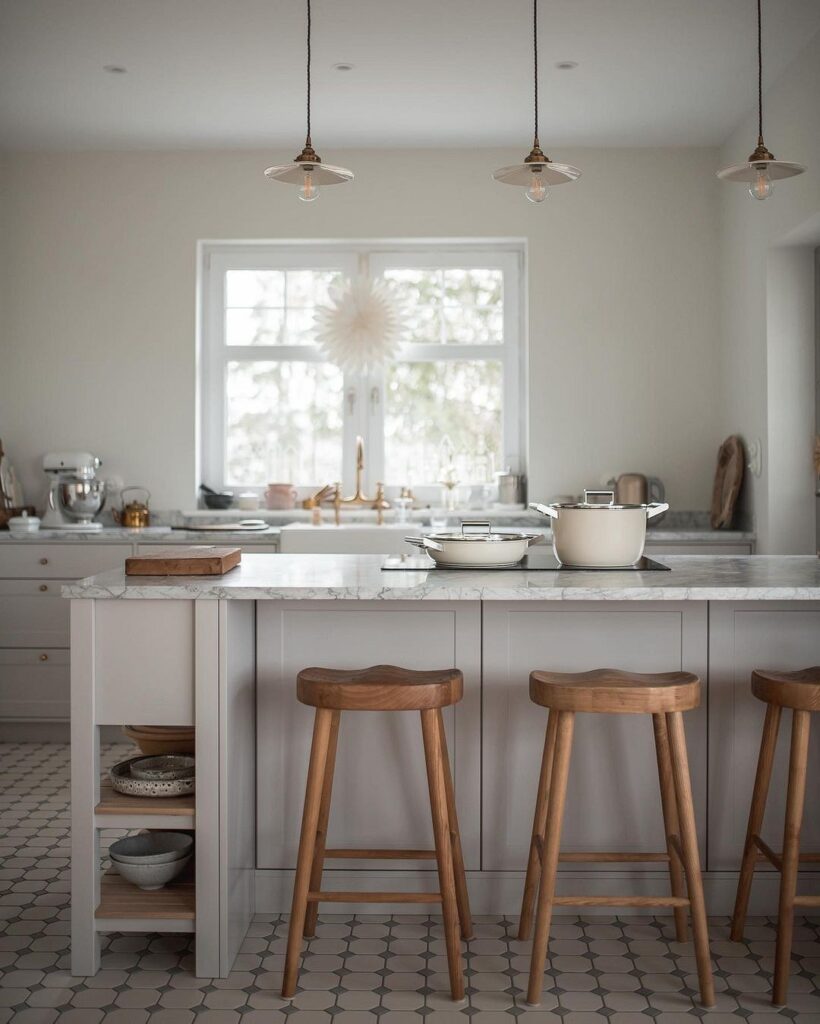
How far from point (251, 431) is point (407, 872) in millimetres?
3234

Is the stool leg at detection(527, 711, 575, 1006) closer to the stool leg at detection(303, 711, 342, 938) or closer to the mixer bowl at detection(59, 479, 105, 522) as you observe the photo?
the stool leg at detection(303, 711, 342, 938)

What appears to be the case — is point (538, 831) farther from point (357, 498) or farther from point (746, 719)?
point (357, 498)

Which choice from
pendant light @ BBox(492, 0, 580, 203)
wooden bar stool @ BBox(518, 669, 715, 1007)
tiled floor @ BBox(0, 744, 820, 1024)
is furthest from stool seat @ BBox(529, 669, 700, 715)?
pendant light @ BBox(492, 0, 580, 203)

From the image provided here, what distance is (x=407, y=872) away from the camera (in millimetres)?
2908

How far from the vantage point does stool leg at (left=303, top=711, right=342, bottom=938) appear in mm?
2656

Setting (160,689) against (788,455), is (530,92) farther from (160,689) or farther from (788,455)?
(160,689)

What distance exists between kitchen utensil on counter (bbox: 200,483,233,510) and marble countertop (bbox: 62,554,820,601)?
266cm

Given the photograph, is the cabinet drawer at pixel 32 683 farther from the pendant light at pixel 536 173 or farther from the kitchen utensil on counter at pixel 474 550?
the pendant light at pixel 536 173

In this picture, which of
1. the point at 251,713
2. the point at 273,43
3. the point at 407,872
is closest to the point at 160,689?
the point at 251,713

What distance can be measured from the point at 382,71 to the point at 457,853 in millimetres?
3168

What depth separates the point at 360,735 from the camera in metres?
2.89

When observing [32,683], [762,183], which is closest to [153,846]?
[32,683]

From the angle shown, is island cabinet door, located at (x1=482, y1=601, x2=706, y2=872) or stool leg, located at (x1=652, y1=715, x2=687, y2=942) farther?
island cabinet door, located at (x1=482, y1=601, x2=706, y2=872)

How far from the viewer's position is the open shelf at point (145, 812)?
8.37 ft
